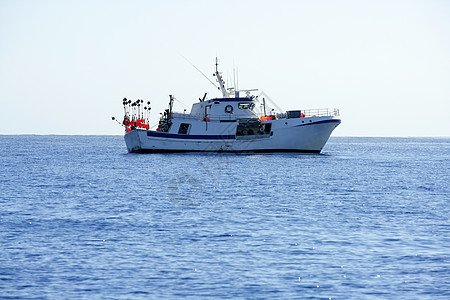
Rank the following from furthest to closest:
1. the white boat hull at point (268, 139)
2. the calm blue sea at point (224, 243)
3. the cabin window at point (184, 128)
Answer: the cabin window at point (184, 128) < the white boat hull at point (268, 139) < the calm blue sea at point (224, 243)

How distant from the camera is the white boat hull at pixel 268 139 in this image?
73.8m

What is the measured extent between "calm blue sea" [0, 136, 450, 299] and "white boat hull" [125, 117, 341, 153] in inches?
1246

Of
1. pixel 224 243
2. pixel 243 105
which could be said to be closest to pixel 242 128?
pixel 243 105

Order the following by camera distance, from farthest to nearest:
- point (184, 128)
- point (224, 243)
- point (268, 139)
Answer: point (184, 128), point (268, 139), point (224, 243)

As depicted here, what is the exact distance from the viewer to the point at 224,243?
70.1 ft

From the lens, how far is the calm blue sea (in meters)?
16.0

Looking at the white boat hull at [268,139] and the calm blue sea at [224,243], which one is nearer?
the calm blue sea at [224,243]

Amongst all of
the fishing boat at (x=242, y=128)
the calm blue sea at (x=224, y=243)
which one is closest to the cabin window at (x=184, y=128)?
the fishing boat at (x=242, y=128)

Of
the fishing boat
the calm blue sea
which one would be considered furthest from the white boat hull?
the calm blue sea

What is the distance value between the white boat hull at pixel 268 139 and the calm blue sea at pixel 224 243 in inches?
1246

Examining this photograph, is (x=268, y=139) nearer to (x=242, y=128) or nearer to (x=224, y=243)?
(x=242, y=128)

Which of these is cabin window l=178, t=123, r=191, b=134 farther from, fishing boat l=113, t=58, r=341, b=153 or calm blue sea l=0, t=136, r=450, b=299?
calm blue sea l=0, t=136, r=450, b=299

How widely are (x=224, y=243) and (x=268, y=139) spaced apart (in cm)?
5442

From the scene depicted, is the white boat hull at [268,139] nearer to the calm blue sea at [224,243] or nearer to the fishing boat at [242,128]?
the fishing boat at [242,128]
